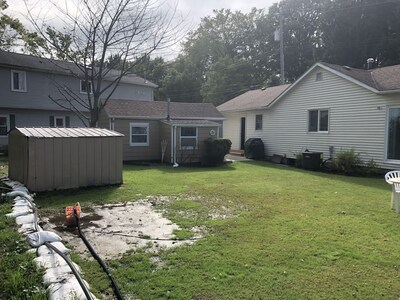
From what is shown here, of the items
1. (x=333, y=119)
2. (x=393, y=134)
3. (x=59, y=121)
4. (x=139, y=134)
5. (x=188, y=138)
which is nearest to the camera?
(x=393, y=134)

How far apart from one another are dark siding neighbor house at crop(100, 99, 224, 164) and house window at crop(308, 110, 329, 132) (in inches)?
179

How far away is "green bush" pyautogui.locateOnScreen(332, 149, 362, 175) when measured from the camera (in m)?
12.8

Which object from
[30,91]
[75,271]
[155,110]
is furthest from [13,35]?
[75,271]

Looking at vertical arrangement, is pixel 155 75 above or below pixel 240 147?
above

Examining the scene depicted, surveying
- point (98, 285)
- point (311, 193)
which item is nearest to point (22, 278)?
point (98, 285)

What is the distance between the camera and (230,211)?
6.63m

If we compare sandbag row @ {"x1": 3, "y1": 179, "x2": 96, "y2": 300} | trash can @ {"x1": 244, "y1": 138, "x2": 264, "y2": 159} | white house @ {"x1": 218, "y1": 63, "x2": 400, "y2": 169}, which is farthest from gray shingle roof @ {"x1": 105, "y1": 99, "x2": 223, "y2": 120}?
sandbag row @ {"x1": 3, "y1": 179, "x2": 96, "y2": 300}

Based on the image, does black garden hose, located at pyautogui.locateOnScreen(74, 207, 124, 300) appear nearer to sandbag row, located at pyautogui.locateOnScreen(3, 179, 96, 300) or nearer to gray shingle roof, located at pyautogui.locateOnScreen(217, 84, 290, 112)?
sandbag row, located at pyautogui.locateOnScreen(3, 179, 96, 300)

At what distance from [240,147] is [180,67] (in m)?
26.9

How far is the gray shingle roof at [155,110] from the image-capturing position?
52.5ft

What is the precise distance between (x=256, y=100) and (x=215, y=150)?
633 centimetres

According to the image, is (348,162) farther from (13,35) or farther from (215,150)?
(13,35)

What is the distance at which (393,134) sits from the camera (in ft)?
39.4

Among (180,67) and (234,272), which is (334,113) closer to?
(234,272)
